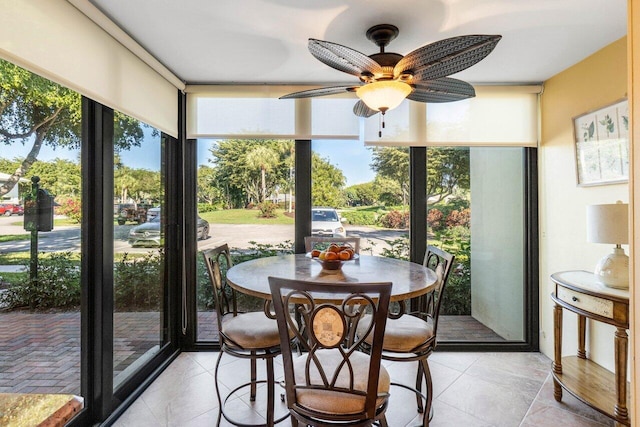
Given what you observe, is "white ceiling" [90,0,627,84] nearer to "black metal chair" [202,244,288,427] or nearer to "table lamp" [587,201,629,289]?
"table lamp" [587,201,629,289]

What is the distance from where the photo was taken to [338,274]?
1955mm

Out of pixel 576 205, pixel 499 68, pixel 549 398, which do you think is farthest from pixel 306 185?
pixel 549 398

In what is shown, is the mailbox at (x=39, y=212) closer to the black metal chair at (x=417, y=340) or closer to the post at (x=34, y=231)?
the post at (x=34, y=231)

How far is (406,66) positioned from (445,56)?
0.61 feet

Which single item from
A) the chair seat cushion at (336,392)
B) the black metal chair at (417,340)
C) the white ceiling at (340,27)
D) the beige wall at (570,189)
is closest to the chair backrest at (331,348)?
the chair seat cushion at (336,392)

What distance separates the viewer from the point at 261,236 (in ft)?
10.0

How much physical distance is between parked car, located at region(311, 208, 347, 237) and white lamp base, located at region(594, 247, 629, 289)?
72.4 inches

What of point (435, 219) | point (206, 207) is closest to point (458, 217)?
point (435, 219)

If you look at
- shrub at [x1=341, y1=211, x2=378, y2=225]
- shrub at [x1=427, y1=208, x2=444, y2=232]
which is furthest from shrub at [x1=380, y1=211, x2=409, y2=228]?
shrub at [x1=427, y1=208, x2=444, y2=232]

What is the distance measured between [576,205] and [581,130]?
58 centimetres

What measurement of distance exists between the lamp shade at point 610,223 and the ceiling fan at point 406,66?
3.51 ft

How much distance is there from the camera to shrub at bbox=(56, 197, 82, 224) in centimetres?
175

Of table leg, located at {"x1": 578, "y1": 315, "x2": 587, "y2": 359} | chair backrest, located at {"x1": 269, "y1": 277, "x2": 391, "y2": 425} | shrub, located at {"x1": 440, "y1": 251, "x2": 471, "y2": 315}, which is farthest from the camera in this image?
shrub, located at {"x1": 440, "y1": 251, "x2": 471, "y2": 315}

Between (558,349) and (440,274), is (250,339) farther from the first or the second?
(558,349)
